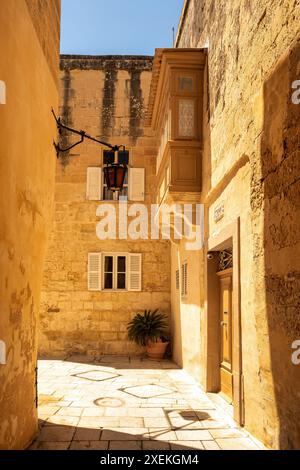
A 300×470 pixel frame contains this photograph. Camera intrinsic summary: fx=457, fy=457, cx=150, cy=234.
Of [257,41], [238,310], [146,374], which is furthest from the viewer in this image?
[146,374]

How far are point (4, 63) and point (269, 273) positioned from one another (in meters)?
3.28

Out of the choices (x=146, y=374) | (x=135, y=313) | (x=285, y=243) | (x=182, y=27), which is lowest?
(x=146, y=374)

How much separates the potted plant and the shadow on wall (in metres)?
7.65

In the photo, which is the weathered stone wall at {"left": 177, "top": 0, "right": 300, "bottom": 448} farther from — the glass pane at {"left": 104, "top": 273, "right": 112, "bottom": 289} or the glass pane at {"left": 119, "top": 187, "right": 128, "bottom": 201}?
the glass pane at {"left": 104, "top": 273, "right": 112, "bottom": 289}

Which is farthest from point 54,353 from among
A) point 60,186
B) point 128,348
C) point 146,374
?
point 60,186

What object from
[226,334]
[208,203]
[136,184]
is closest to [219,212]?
[208,203]

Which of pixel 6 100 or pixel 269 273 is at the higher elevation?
pixel 6 100

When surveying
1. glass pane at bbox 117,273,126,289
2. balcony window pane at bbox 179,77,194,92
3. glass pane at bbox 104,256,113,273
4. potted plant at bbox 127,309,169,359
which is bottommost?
potted plant at bbox 127,309,169,359

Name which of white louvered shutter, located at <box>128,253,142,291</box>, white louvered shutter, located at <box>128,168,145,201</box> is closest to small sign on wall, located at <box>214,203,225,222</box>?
white louvered shutter, located at <box>128,253,142,291</box>

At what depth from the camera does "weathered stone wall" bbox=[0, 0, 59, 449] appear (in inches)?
169

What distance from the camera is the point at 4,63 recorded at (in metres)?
4.24

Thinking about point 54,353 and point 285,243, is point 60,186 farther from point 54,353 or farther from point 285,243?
point 285,243

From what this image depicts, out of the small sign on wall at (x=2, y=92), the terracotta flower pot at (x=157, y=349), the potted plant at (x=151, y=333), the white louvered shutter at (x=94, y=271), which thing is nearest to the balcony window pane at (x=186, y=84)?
the small sign on wall at (x=2, y=92)

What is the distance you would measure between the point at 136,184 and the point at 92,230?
187 centimetres
